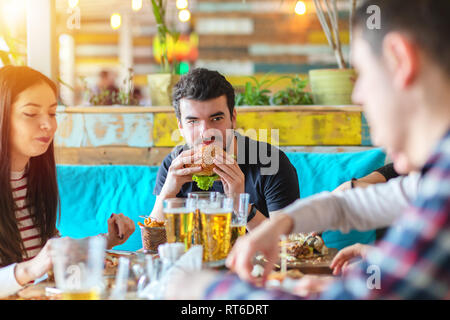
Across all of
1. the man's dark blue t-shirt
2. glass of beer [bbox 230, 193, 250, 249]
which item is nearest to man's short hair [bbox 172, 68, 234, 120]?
the man's dark blue t-shirt

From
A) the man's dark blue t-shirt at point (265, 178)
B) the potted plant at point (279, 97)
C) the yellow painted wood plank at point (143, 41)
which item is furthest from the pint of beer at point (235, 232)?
the yellow painted wood plank at point (143, 41)

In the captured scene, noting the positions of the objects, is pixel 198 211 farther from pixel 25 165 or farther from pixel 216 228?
pixel 25 165

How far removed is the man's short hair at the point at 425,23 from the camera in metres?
0.72

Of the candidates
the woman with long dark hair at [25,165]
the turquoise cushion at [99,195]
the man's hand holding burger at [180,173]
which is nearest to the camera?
the woman with long dark hair at [25,165]

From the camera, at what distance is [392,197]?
1102 mm

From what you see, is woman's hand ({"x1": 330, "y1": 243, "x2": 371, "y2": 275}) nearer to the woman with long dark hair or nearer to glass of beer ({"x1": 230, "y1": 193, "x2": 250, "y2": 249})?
glass of beer ({"x1": 230, "y1": 193, "x2": 250, "y2": 249})

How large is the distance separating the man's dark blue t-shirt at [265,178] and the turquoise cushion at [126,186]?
491mm

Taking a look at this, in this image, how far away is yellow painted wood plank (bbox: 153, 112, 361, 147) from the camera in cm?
301

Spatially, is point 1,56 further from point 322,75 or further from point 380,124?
point 380,124

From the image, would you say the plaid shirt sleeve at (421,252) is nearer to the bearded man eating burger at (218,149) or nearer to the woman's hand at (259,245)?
the woman's hand at (259,245)

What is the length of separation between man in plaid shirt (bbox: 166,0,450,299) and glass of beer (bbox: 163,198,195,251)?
0.52 meters

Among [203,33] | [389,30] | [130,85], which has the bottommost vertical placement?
[389,30]
